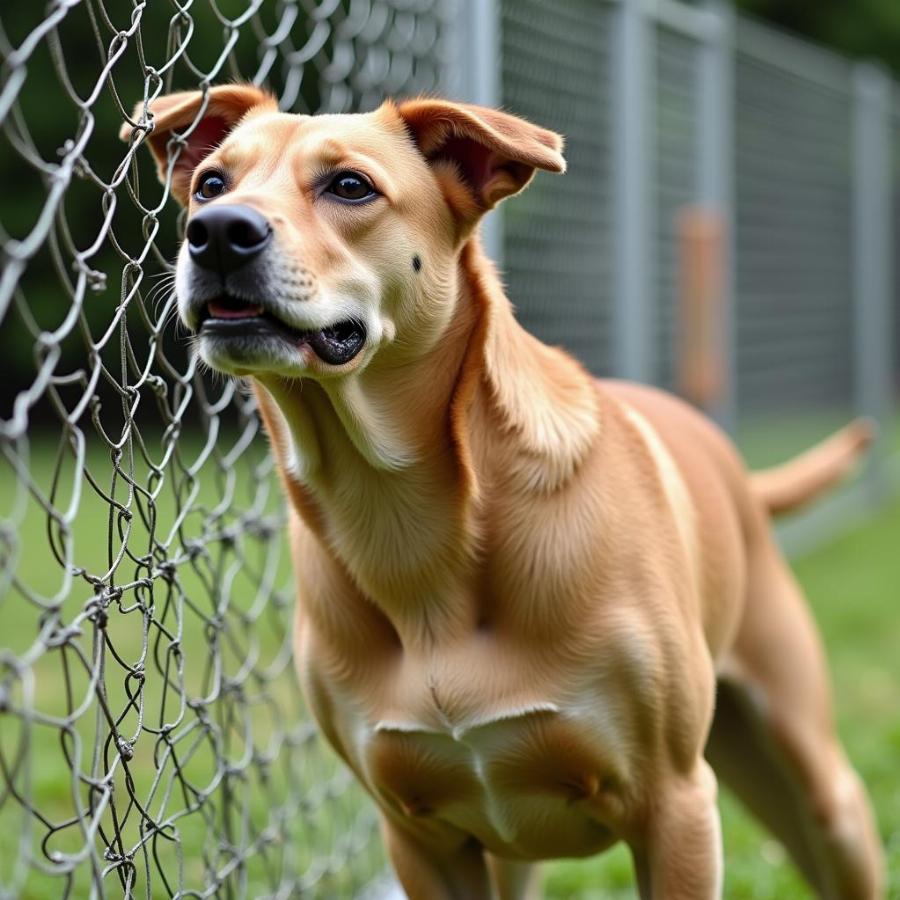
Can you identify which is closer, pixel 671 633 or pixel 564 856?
pixel 671 633

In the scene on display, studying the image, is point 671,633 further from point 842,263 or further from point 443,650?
point 842,263

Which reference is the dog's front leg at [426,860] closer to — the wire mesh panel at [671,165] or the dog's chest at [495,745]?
the dog's chest at [495,745]

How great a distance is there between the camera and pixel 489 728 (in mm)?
2484

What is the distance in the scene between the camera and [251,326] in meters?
2.15

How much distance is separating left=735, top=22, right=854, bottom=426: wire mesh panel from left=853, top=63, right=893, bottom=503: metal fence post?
85 mm

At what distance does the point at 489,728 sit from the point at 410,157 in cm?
97

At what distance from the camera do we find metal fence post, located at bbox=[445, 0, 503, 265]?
12.8 ft

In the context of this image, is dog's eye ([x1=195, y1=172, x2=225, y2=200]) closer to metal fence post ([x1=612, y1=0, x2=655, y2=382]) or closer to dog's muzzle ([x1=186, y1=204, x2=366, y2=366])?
dog's muzzle ([x1=186, y1=204, x2=366, y2=366])

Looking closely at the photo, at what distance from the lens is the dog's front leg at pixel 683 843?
8.37 feet

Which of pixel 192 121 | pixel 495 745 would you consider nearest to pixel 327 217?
pixel 192 121

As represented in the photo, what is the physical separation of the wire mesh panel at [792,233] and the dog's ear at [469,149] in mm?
6013

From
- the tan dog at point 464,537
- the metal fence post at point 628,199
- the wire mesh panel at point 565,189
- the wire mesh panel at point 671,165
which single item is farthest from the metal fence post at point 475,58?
the wire mesh panel at point 671,165

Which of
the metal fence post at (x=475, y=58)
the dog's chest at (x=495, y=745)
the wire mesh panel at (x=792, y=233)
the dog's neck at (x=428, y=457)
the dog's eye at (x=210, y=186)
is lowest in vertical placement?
the wire mesh panel at (x=792, y=233)

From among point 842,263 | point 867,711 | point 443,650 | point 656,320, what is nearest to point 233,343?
point 443,650
